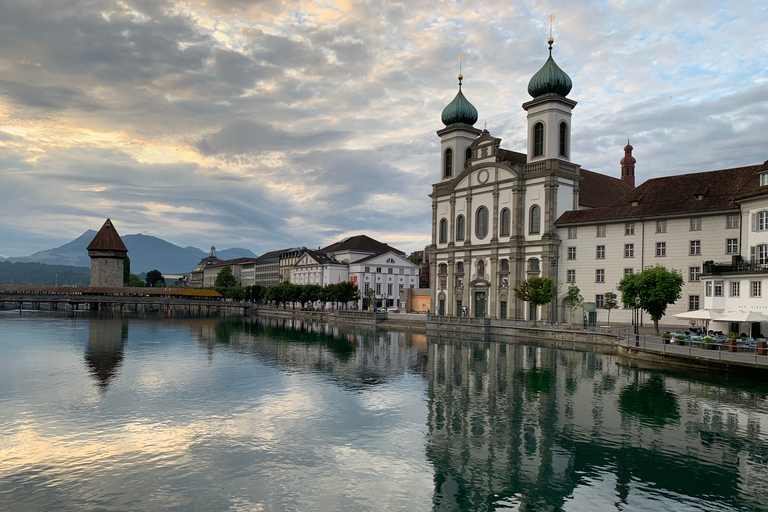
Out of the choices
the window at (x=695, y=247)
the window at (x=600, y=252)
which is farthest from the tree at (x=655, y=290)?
the window at (x=600, y=252)

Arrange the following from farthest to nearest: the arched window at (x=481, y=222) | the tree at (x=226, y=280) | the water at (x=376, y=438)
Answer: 1. the tree at (x=226, y=280)
2. the arched window at (x=481, y=222)
3. the water at (x=376, y=438)

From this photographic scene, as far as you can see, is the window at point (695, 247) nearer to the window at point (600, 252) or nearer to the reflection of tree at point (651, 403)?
the window at point (600, 252)

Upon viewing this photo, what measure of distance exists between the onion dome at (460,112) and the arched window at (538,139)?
14503 mm

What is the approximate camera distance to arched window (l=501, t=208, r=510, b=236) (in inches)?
2625

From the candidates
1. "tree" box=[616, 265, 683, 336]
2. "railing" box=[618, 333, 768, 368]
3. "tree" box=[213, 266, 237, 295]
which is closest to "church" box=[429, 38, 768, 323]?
"tree" box=[616, 265, 683, 336]

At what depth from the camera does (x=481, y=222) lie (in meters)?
70.7

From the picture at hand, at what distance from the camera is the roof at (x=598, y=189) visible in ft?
222

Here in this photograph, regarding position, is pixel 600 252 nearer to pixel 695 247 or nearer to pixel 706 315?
pixel 695 247

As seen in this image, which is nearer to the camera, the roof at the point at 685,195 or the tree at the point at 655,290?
the tree at the point at 655,290

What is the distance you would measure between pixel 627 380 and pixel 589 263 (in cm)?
3031

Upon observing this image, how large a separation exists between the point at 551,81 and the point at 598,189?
49.6 feet

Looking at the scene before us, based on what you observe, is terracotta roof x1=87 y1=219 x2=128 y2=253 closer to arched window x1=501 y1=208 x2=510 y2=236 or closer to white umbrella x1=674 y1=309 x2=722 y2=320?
arched window x1=501 y1=208 x2=510 y2=236

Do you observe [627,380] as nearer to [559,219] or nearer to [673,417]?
[673,417]

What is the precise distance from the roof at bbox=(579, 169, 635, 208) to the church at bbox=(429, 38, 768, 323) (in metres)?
0.18
